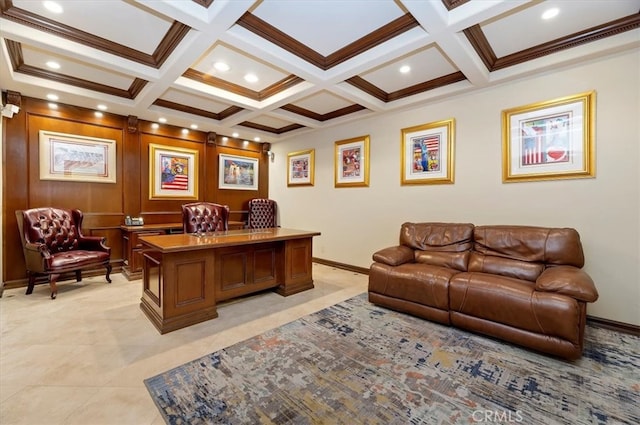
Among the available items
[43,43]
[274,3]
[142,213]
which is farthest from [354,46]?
[142,213]

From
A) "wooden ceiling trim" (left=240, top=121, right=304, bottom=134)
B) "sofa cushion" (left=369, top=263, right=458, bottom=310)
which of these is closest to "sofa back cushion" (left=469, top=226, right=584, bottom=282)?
"sofa cushion" (left=369, top=263, right=458, bottom=310)

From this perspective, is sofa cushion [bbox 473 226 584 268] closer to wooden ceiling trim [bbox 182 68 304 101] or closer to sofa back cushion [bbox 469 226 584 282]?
sofa back cushion [bbox 469 226 584 282]

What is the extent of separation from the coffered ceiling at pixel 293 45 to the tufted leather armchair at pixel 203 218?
64.1 inches

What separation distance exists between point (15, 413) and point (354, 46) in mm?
3846

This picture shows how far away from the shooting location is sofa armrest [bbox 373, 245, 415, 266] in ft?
10.9

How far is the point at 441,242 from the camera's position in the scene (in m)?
3.56

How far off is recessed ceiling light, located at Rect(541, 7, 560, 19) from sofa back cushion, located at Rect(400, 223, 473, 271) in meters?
2.17

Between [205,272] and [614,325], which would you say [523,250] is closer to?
[614,325]

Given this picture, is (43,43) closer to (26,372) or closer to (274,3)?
(274,3)

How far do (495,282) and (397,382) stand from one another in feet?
4.46

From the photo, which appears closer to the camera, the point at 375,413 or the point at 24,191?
the point at 375,413

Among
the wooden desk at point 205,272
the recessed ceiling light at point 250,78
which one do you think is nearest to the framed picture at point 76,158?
the wooden desk at point 205,272

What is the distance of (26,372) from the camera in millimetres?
1999

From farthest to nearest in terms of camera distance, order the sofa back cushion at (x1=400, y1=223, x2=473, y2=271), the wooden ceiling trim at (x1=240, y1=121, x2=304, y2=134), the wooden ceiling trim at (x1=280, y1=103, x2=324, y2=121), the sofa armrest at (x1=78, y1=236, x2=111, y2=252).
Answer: the wooden ceiling trim at (x1=240, y1=121, x2=304, y2=134), the wooden ceiling trim at (x1=280, y1=103, x2=324, y2=121), the sofa armrest at (x1=78, y1=236, x2=111, y2=252), the sofa back cushion at (x1=400, y1=223, x2=473, y2=271)
